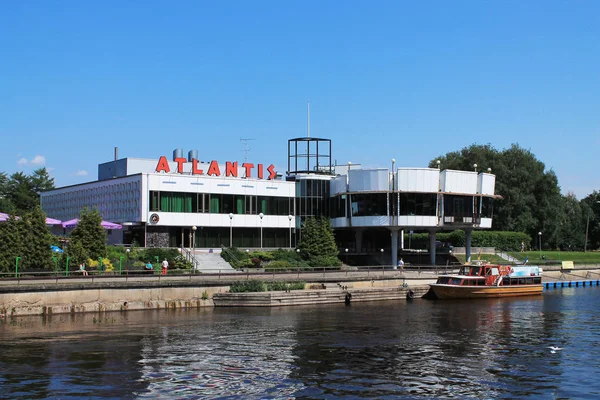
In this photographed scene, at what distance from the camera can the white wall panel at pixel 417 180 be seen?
83438mm

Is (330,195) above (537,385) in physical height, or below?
above

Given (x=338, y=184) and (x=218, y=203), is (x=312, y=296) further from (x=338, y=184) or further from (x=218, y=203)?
(x=338, y=184)

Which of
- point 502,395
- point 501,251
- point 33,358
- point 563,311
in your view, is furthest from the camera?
point 501,251

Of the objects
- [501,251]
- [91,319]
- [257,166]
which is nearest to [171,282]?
[91,319]

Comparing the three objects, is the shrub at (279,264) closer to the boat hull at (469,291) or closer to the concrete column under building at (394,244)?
the concrete column under building at (394,244)

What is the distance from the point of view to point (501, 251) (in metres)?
108

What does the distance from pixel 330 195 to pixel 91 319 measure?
4967 centimetres

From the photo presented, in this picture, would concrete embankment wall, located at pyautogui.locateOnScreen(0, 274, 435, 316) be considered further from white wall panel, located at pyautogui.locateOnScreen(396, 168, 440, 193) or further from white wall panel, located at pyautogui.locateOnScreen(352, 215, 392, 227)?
white wall panel, located at pyautogui.locateOnScreen(396, 168, 440, 193)

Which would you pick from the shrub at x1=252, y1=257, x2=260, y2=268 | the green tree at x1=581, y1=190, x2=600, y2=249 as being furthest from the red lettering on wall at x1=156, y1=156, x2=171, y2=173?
the green tree at x1=581, y1=190, x2=600, y2=249

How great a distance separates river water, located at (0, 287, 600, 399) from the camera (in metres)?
26.8

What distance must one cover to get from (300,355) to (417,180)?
52610mm

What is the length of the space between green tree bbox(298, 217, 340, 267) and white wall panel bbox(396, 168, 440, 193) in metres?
10.6

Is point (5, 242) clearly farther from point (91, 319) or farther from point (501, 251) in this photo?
point (501, 251)

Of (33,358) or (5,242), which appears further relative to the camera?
(5,242)
